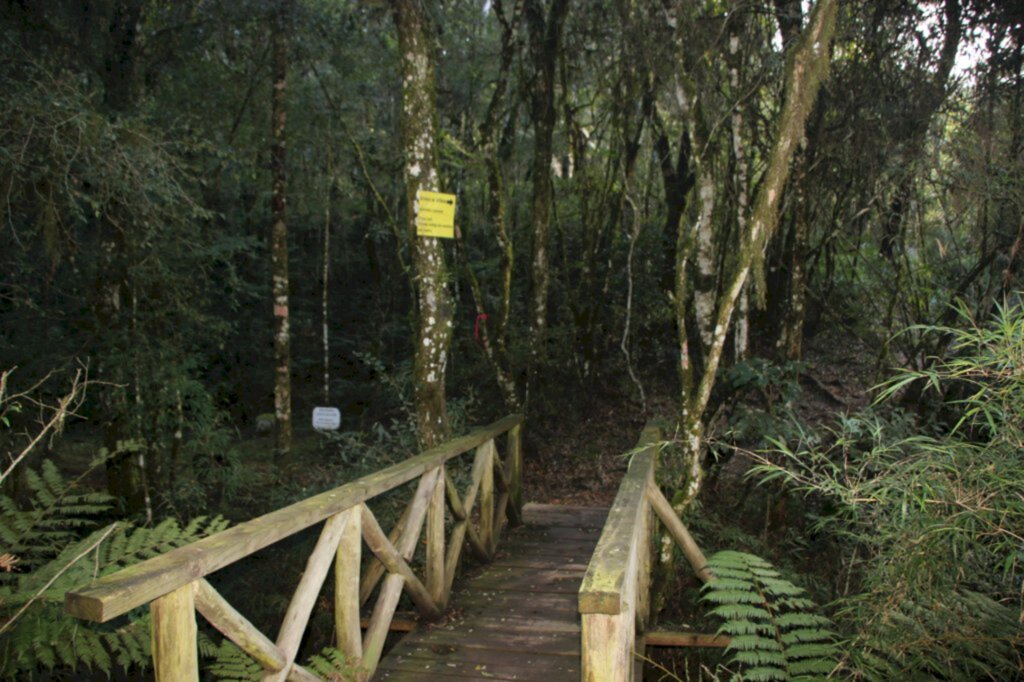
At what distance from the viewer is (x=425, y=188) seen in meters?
6.12

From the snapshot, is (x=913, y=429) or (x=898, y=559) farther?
(x=913, y=429)

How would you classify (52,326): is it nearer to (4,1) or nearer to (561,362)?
(4,1)

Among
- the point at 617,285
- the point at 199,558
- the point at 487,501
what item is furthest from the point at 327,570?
the point at 617,285

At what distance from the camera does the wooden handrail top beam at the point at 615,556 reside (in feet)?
7.22

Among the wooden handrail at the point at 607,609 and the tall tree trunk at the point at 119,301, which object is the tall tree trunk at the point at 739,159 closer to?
the wooden handrail at the point at 607,609

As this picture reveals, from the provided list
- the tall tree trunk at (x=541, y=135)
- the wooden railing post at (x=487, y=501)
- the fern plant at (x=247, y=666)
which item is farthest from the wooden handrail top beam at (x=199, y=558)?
the tall tree trunk at (x=541, y=135)

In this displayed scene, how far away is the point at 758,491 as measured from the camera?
7719 millimetres

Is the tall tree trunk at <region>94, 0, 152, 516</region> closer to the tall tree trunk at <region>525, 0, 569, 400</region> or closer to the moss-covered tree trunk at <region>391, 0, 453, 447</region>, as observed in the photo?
the moss-covered tree trunk at <region>391, 0, 453, 447</region>

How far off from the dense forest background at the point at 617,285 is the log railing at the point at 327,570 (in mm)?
255

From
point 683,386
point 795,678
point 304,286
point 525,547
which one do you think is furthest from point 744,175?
point 304,286

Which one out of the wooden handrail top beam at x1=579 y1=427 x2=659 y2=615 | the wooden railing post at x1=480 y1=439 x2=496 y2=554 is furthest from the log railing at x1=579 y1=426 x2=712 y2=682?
the wooden railing post at x1=480 y1=439 x2=496 y2=554

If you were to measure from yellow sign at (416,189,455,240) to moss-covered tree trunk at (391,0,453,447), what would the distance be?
0.09 m

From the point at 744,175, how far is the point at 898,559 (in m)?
5.10

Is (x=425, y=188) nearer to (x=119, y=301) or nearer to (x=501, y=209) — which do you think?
(x=501, y=209)
